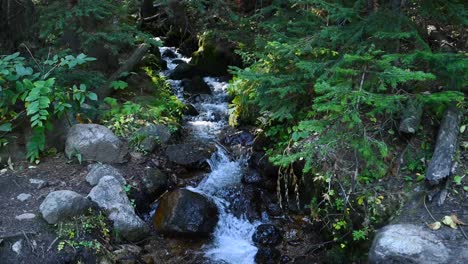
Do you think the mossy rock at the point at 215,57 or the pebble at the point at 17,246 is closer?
the pebble at the point at 17,246

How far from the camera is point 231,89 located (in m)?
10.6

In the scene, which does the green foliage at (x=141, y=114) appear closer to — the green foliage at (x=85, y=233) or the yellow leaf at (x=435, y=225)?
the green foliage at (x=85, y=233)

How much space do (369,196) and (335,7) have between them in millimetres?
2594

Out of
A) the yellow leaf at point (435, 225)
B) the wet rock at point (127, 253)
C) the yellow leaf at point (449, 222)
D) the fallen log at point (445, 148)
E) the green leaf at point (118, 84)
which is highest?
the fallen log at point (445, 148)

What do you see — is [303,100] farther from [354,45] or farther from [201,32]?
[201,32]

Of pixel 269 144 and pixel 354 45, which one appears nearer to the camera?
pixel 354 45

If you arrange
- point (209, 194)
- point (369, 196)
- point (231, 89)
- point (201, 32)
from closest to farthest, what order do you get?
point (369, 196) → point (209, 194) → point (231, 89) → point (201, 32)

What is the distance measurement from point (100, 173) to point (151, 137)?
175cm

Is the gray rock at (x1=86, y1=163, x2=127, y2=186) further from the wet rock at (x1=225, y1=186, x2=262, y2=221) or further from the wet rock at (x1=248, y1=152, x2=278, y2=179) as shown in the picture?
the wet rock at (x1=248, y1=152, x2=278, y2=179)

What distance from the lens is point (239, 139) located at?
902cm

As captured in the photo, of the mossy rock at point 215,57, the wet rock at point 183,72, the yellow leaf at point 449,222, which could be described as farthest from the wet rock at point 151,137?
Answer: the mossy rock at point 215,57

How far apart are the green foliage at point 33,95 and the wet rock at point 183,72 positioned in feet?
22.1

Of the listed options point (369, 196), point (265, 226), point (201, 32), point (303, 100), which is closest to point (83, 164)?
point (265, 226)

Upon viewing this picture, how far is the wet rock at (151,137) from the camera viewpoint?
757 centimetres
